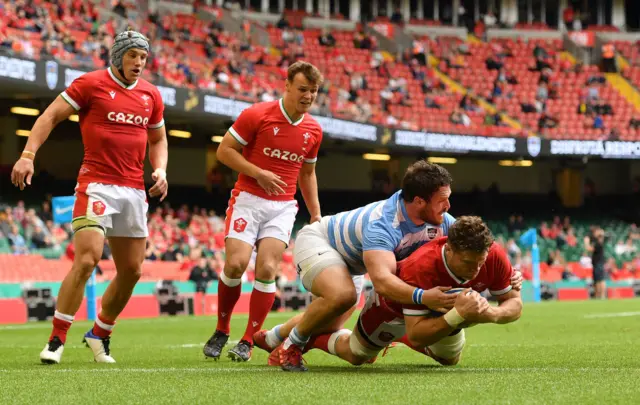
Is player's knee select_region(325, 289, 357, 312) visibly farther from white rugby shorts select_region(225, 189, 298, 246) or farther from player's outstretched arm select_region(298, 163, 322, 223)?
player's outstretched arm select_region(298, 163, 322, 223)

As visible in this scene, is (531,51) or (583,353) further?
(531,51)

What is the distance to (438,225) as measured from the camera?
6.41 m

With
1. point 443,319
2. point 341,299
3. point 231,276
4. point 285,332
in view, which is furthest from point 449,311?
point 231,276

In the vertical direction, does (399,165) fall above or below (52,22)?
below

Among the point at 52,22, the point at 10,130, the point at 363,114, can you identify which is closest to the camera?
the point at 52,22

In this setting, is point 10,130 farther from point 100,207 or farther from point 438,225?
point 438,225

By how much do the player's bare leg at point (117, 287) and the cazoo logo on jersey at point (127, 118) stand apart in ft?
2.73

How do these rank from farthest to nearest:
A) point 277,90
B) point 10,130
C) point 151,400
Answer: point 277,90, point 10,130, point 151,400

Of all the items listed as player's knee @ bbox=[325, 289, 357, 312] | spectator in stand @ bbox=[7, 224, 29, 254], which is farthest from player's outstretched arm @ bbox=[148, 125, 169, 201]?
spectator in stand @ bbox=[7, 224, 29, 254]

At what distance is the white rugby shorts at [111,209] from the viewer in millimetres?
7297

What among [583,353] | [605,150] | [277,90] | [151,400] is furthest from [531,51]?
[151,400]

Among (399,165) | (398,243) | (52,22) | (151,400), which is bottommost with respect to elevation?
(399,165)

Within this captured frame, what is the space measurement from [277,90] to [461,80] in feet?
32.8

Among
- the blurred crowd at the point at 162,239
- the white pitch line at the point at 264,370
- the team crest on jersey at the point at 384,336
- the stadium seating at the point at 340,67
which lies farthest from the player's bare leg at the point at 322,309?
the stadium seating at the point at 340,67
